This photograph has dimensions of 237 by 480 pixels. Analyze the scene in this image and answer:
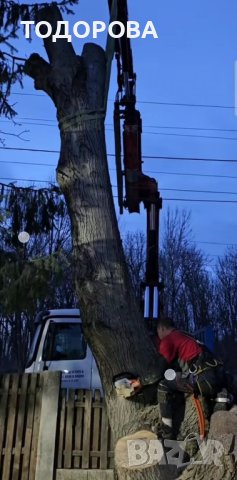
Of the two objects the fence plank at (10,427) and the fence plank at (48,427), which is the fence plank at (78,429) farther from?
the fence plank at (10,427)

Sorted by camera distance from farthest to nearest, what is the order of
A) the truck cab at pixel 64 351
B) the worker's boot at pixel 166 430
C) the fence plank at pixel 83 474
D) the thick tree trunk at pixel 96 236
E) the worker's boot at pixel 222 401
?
1. the truck cab at pixel 64 351
2. the fence plank at pixel 83 474
3. the worker's boot at pixel 222 401
4. the worker's boot at pixel 166 430
5. the thick tree trunk at pixel 96 236

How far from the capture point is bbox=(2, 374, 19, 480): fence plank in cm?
794

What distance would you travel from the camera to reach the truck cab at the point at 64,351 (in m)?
10.7

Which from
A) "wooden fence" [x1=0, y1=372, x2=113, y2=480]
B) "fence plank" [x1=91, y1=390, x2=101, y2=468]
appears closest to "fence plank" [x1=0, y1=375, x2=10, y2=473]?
"wooden fence" [x1=0, y1=372, x2=113, y2=480]

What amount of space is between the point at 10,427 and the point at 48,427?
0.52 meters

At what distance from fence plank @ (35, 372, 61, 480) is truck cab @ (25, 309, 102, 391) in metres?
Result: 2.48

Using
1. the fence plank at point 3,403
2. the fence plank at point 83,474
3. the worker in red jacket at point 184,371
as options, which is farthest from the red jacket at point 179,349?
the fence plank at point 3,403

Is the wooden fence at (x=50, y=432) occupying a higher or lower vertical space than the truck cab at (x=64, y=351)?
lower

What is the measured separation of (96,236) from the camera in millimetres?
5871

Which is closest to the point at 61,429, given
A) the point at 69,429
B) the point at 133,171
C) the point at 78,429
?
the point at 69,429

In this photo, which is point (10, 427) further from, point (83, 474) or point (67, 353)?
point (67, 353)

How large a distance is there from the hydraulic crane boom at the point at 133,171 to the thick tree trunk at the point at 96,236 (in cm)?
432

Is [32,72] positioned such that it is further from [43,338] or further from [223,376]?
[43,338]

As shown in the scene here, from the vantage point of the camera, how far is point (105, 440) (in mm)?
8039
